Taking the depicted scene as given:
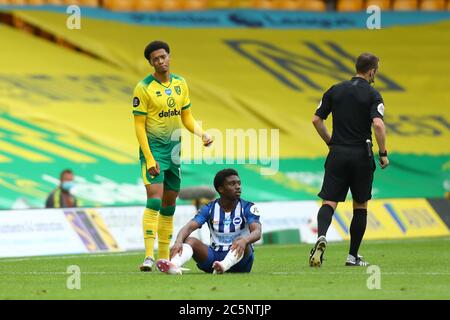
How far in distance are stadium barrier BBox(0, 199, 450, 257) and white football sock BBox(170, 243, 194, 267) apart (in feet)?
19.3

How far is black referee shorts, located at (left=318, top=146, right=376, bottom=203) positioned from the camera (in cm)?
1424

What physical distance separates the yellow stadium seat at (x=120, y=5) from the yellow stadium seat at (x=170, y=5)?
0.71m

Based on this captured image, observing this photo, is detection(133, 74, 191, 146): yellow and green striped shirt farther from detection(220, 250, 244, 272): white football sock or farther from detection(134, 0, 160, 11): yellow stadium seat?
detection(134, 0, 160, 11): yellow stadium seat

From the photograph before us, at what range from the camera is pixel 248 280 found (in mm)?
12250

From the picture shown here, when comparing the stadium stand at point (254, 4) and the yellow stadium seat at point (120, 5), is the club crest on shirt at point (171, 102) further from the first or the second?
the yellow stadium seat at point (120, 5)

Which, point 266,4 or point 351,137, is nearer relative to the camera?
point 351,137

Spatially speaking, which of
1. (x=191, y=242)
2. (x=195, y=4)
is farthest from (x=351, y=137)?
(x=195, y=4)

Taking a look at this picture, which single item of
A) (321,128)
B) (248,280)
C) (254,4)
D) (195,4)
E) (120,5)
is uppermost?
(254,4)

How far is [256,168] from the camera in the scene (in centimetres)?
2648

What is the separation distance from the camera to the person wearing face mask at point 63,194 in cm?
2214

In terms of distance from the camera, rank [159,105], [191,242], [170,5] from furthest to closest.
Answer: [170,5] → [159,105] → [191,242]

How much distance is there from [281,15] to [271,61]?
171 centimetres

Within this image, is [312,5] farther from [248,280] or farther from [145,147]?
[248,280]

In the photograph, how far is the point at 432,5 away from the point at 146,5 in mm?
7576
